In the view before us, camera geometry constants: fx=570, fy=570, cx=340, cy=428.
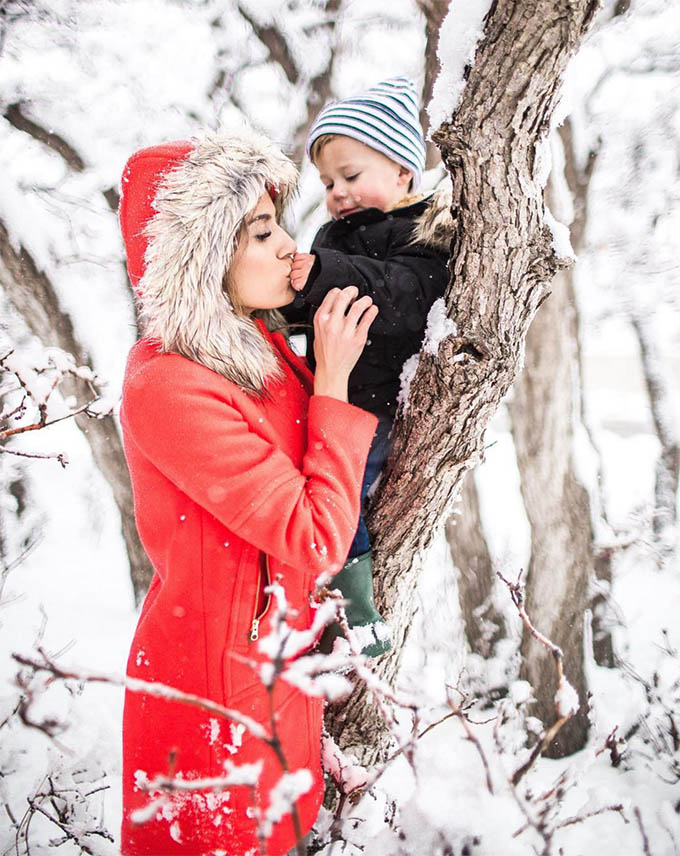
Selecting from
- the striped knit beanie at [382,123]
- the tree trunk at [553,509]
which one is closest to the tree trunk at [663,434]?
the tree trunk at [553,509]

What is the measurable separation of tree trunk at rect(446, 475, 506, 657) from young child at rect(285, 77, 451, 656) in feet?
9.78

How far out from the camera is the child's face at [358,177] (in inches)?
76.9

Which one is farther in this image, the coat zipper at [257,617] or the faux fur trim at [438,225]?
the faux fur trim at [438,225]

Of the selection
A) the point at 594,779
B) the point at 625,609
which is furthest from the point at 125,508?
the point at 625,609

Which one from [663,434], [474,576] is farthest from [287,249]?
[663,434]

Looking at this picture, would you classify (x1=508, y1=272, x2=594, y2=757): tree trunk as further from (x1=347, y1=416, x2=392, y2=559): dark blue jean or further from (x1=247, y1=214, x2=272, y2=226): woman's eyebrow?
(x1=247, y1=214, x2=272, y2=226): woman's eyebrow

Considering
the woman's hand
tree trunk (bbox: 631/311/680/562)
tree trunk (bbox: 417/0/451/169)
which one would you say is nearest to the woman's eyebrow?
the woman's hand

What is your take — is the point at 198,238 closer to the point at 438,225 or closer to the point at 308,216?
the point at 438,225

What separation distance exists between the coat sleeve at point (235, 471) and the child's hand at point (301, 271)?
0.37 meters

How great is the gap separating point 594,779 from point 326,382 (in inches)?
148

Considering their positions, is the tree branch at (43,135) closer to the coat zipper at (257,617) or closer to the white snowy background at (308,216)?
the white snowy background at (308,216)

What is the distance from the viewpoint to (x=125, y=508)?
4344mm

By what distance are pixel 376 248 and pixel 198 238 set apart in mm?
660

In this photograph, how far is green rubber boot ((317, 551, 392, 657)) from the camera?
1.67m
